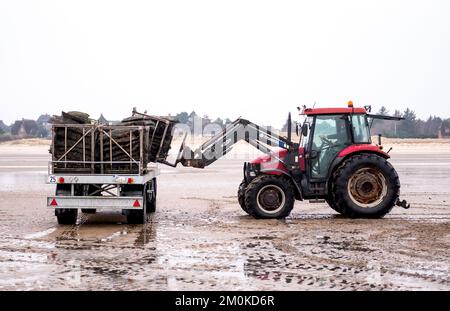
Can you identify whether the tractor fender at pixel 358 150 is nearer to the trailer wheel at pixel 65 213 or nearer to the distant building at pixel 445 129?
the trailer wheel at pixel 65 213

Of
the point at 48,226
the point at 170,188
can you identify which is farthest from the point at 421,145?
the point at 48,226

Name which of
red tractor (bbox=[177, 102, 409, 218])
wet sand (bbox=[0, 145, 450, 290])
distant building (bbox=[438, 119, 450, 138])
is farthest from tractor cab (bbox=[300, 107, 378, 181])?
distant building (bbox=[438, 119, 450, 138])

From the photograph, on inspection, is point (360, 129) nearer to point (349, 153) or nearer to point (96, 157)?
point (349, 153)

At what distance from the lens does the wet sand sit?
9.28 meters

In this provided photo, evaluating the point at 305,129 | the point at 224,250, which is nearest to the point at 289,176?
the point at 305,129

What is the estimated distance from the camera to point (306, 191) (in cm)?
1612

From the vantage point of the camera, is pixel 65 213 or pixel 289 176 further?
pixel 289 176

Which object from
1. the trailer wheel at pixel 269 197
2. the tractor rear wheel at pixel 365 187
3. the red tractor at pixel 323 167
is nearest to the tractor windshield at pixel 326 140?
the red tractor at pixel 323 167

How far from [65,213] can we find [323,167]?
562cm

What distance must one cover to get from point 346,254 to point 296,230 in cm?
283

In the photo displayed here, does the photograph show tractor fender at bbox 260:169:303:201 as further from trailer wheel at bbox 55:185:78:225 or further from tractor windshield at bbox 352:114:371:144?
trailer wheel at bbox 55:185:78:225

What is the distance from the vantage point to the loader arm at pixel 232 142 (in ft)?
54.1

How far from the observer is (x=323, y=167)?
52.9 feet

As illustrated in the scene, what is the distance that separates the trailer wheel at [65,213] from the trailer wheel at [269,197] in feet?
12.0
